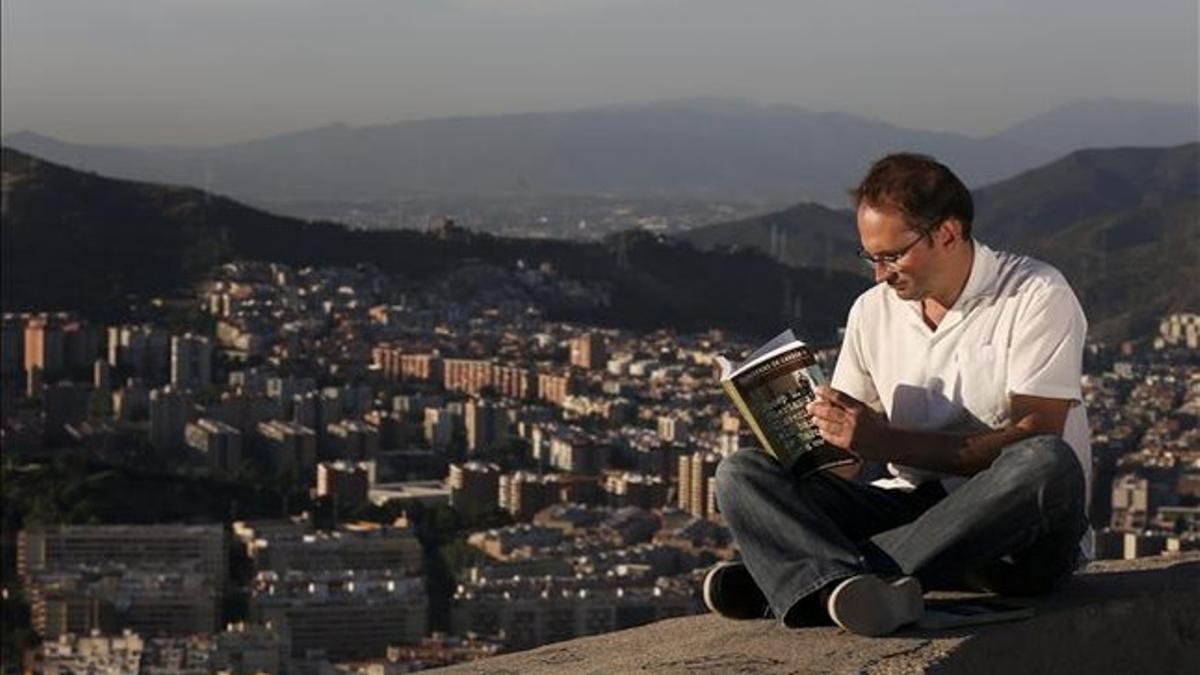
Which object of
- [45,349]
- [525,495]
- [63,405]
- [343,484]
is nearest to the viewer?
[525,495]

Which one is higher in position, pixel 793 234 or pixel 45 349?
pixel 793 234

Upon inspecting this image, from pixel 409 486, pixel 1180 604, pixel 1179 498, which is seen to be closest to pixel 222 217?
pixel 409 486

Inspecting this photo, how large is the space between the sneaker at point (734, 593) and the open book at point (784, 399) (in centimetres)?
18

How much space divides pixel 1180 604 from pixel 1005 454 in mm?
410

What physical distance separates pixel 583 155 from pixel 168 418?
33.5 meters

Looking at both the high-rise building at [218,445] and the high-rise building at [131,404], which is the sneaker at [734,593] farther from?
the high-rise building at [131,404]

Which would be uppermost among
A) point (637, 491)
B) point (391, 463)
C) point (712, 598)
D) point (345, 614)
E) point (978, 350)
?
point (978, 350)

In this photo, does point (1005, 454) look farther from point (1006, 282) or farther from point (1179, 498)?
point (1179, 498)

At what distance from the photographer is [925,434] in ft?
12.0

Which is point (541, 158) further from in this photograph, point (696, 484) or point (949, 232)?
point (949, 232)

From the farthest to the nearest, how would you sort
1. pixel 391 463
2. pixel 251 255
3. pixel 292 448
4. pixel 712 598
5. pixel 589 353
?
pixel 251 255 < pixel 589 353 < pixel 391 463 < pixel 292 448 < pixel 712 598

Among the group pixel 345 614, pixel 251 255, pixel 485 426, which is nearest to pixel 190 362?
pixel 485 426

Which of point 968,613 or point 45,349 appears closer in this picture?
point 968,613

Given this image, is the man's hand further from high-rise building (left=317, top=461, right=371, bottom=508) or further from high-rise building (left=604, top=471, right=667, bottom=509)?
high-rise building (left=317, top=461, right=371, bottom=508)
